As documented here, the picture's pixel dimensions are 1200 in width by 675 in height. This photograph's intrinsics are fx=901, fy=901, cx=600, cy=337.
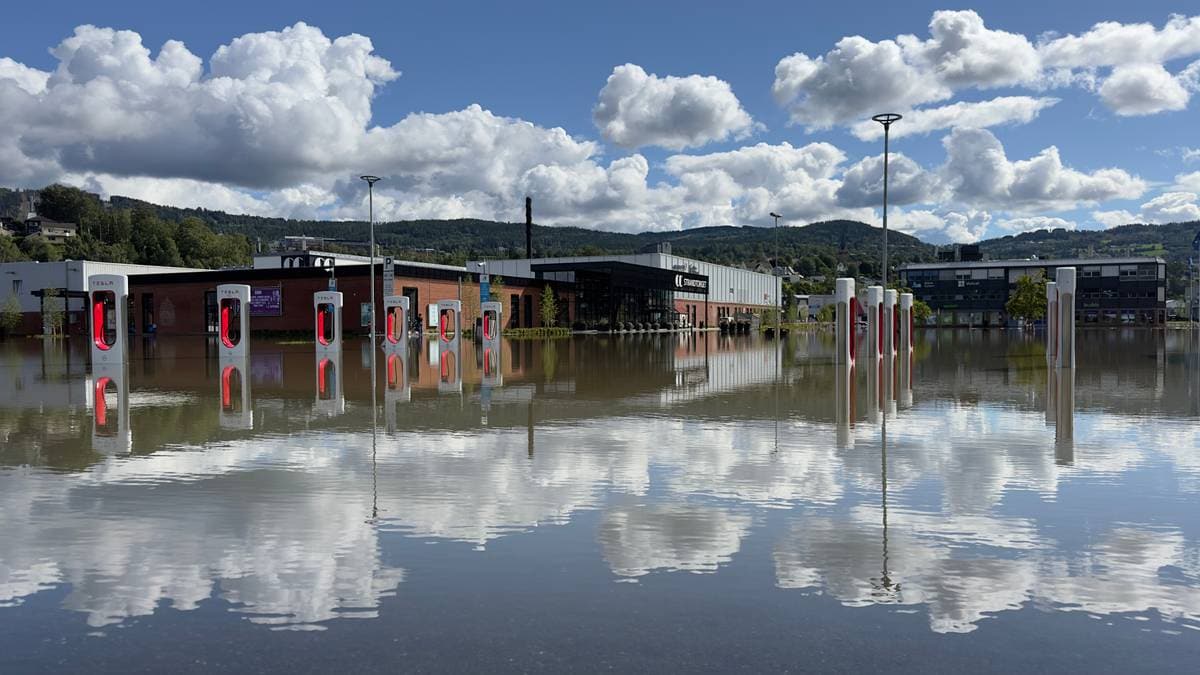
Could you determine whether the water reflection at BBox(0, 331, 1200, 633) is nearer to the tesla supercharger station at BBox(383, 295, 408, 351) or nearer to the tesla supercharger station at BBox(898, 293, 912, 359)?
the tesla supercharger station at BBox(898, 293, 912, 359)

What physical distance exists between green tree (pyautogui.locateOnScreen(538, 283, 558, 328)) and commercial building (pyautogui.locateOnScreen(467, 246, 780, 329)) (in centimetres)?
263

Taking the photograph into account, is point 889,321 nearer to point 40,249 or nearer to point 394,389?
point 394,389

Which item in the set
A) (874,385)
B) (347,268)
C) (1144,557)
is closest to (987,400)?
(874,385)

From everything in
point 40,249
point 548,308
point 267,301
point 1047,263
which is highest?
point 40,249

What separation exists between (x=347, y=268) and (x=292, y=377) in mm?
44089

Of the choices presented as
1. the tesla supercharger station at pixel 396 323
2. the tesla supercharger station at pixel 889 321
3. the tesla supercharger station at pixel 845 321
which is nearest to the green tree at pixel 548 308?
the tesla supercharger station at pixel 396 323

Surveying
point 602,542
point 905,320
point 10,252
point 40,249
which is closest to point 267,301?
point 905,320

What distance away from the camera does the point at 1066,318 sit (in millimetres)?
29438

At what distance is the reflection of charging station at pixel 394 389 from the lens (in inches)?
632

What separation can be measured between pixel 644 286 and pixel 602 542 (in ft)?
291

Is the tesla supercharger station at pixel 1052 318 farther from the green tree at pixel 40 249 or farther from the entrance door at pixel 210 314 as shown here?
the green tree at pixel 40 249

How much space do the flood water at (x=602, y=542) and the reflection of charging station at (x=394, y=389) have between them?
1.34 feet

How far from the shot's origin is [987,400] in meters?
18.5

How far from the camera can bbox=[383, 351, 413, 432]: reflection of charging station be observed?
16062 mm
